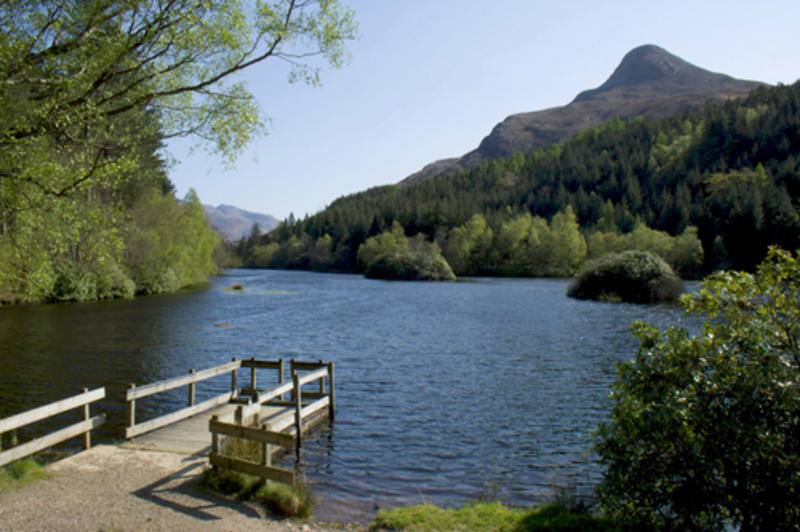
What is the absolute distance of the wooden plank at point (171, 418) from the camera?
12.3m

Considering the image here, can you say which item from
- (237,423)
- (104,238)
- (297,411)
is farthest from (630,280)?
(104,238)

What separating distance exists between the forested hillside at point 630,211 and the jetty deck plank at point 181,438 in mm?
91867

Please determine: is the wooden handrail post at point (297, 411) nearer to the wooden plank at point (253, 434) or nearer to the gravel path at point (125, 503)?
the gravel path at point (125, 503)

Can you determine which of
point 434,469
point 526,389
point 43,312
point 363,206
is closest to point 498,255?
point 363,206

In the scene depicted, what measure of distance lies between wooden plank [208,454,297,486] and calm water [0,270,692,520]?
40.7 inches

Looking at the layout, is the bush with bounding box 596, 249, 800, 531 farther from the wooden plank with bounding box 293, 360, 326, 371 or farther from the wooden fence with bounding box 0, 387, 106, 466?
the wooden plank with bounding box 293, 360, 326, 371

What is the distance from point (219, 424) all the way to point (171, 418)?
401 centimetres

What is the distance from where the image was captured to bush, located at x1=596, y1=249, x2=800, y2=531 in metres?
6.45

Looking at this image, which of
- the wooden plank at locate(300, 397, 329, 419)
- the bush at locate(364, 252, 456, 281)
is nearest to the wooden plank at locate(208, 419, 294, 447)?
the wooden plank at locate(300, 397, 329, 419)

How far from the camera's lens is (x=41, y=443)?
10.4 metres

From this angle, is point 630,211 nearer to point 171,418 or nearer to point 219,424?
point 171,418

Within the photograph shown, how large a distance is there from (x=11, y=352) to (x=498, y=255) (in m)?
112

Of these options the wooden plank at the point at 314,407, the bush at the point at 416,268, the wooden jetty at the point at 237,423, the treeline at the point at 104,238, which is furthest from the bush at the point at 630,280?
the wooden plank at the point at 314,407

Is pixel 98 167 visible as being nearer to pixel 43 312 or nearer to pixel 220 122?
pixel 220 122
